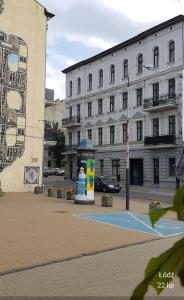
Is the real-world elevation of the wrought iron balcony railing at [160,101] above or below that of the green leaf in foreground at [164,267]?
above

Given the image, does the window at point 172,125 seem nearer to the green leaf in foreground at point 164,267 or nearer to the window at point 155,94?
the window at point 155,94

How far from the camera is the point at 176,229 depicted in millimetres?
14570

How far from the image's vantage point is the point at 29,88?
32000 mm

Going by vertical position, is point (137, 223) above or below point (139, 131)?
below

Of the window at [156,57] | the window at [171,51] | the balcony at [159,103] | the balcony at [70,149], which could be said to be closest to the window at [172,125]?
the balcony at [159,103]

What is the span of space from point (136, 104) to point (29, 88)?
51.0ft

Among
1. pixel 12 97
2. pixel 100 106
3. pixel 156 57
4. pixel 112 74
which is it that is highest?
pixel 156 57

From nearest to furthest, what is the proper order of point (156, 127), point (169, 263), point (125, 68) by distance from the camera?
point (169, 263)
point (156, 127)
point (125, 68)

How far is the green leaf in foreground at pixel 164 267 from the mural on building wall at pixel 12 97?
96.1ft

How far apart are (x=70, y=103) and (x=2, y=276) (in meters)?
49.1

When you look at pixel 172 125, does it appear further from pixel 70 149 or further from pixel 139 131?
pixel 70 149

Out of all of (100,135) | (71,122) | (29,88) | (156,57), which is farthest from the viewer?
(71,122)

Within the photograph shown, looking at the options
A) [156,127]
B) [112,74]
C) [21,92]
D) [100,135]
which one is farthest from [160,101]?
[21,92]

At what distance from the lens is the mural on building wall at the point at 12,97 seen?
2995cm
